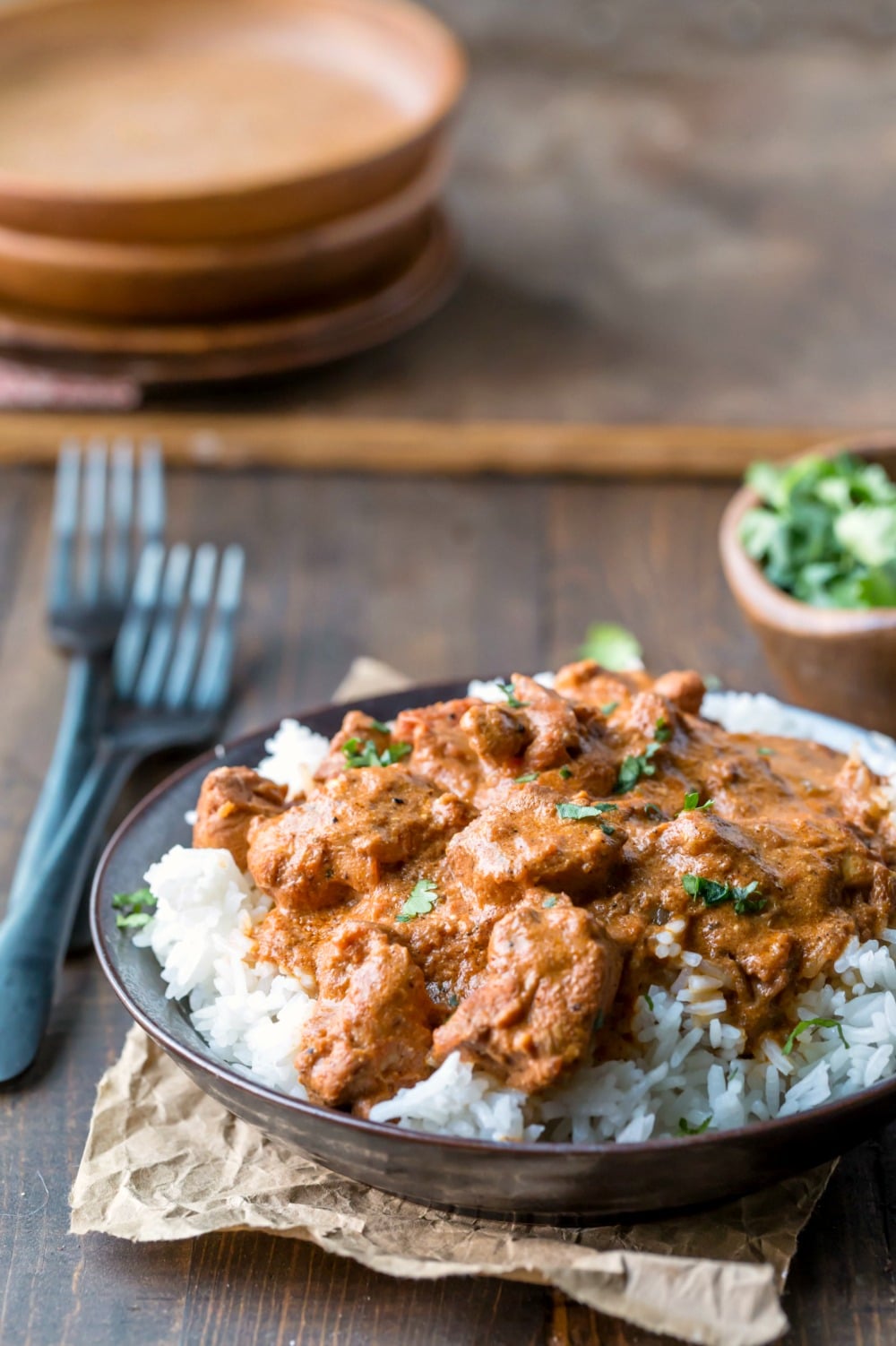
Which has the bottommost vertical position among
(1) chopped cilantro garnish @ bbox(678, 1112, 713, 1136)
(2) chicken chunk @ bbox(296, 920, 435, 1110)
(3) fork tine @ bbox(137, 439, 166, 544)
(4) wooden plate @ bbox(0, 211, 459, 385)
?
(3) fork tine @ bbox(137, 439, 166, 544)

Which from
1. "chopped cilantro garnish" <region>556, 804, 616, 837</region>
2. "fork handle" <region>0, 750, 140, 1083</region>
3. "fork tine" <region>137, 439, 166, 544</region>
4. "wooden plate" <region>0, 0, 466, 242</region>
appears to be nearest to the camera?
"chopped cilantro garnish" <region>556, 804, 616, 837</region>

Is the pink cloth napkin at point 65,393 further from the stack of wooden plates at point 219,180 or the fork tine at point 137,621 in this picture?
the fork tine at point 137,621

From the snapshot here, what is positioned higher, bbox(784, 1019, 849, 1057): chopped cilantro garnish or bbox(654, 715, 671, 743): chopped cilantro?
bbox(654, 715, 671, 743): chopped cilantro

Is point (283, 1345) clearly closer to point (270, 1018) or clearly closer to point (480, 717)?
point (270, 1018)

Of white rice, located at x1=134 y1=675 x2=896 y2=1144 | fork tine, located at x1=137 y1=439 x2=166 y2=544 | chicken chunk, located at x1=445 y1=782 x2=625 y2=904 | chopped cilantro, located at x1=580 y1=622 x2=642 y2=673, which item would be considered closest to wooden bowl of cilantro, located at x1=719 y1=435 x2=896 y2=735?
chopped cilantro, located at x1=580 y1=622 x2=642 y2=673

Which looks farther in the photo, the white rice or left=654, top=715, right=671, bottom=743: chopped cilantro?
left=654, top=715, right=671, bottom=743: chopped cilantro

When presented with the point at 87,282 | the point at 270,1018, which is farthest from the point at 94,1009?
the point at 87,282

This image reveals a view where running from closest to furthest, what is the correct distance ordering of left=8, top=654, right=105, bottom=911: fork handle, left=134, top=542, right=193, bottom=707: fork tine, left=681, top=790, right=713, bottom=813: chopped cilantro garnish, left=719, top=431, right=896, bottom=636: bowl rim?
left=681, top=790, right=713, bottom=813: chopped cilantro garnish, left=8, top=654, right=105, bottom=911: fork handle, left=719, top=431, right=896, bottom=636: bowl rim, left=134, top=542, right=193, bottom=707: fork tine

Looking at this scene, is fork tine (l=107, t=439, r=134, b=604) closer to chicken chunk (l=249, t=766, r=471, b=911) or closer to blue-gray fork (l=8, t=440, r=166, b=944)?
blue-gray fork (l=8, t=440, r=166, b=944)
